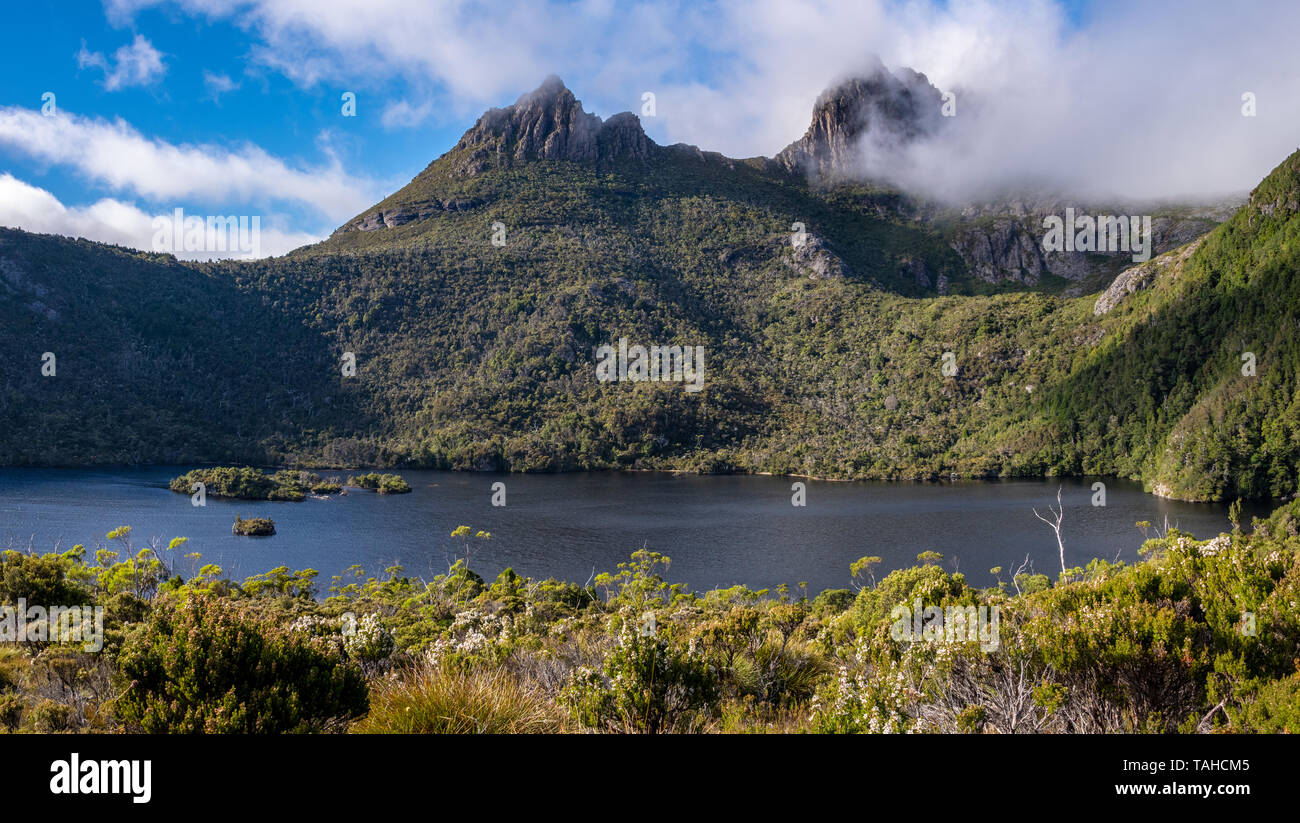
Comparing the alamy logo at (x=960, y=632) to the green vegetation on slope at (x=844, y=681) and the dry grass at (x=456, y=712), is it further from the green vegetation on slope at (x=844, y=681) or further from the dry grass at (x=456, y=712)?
the dry grass at (x=456, y=712)

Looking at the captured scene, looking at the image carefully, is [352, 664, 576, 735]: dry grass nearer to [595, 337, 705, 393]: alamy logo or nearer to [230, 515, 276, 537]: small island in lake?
[230, 515, 276, 537]: small island in lake

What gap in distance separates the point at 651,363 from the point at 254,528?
8529cm

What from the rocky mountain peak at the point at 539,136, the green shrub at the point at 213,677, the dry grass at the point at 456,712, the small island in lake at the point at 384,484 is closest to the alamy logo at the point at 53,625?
the green shrub at the point at 213,677

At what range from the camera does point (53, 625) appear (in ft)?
61.2

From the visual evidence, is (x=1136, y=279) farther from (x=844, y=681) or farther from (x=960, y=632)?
(x=844, y=681)

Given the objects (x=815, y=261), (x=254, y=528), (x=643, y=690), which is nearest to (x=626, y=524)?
(x=254, y=528)

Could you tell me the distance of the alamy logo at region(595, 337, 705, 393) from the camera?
435 ft

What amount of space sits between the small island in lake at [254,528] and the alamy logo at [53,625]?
40714mm

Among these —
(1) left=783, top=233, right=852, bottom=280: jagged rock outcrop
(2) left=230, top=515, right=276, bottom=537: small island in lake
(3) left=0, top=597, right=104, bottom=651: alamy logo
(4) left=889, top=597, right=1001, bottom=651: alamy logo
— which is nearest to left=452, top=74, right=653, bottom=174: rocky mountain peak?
(1) left=783, top=233, right=852, bottom=280: jagged rock outcrop
